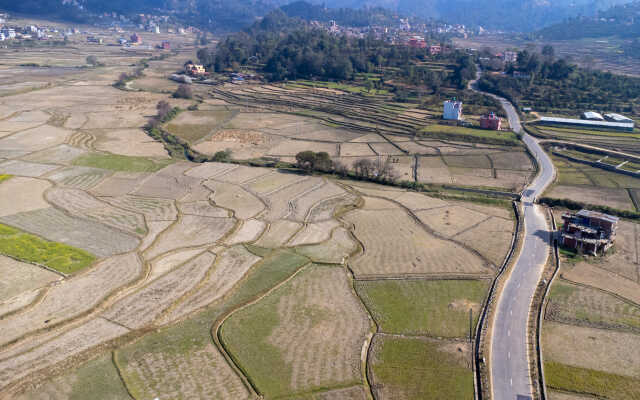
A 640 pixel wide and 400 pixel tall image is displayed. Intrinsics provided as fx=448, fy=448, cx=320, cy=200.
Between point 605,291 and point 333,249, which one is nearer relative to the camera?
point 605,291

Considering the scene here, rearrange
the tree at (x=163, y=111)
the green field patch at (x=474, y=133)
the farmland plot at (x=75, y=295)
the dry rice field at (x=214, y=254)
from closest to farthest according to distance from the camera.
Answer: the dry rice field at (x=214, y=254) → the farmland plot at (x=75, y=295) → the green field patch at (x=474, y=133) → the tree at (x=163, y=111)

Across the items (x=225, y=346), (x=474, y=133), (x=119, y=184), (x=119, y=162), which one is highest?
(x=474, y=133)

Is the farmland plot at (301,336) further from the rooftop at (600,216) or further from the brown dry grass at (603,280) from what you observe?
the rooftop at (600,216)

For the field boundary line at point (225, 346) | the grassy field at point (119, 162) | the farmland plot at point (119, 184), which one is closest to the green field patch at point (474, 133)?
the grassy field at point (119, 162)

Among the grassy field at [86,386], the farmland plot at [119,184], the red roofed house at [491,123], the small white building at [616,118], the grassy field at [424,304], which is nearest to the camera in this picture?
the grassy field at [86,386]

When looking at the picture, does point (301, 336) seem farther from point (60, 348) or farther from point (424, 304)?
point (60, 348)

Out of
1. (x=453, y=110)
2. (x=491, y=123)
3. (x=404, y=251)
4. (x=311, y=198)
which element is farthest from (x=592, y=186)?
(x=311, y=198)
